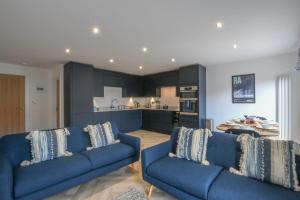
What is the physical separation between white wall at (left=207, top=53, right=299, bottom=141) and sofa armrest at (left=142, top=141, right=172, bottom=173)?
3.13 metres

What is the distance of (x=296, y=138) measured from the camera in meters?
1.91

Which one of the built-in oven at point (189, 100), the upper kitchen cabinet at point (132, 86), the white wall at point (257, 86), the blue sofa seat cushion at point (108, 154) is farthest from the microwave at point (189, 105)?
the blue sofa seat cushion at point (108, 154)

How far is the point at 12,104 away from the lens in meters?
4.87

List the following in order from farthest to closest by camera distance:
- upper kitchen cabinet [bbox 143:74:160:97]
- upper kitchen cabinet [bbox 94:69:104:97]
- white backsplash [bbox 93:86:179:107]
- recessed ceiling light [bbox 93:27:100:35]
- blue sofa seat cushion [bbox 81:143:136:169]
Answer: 1. upper kitchen cabinet [bbox 143:74:160:97]
2. white backsplash [bbox 93:86:179:107]
3. upper kitchen cabinet [bbox 94:69:104:97]
4. recessed ceiling light [bbox 93:27:100:35]
5. blue sofa seat cushion [bbox 81:143:136:169]

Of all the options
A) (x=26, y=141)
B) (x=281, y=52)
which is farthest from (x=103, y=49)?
(x=281, y=52)

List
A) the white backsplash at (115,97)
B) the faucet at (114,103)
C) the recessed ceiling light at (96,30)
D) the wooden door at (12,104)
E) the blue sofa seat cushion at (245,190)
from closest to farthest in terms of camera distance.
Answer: the blue sofa seat cushion at (245,190) < the recessed ceiling light at (96,30) < the wooden door at (12,104) < the white backsplash at (115,97) < the faucet at (114,103)

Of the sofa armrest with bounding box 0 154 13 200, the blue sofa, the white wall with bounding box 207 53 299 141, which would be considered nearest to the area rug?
the blue sofa

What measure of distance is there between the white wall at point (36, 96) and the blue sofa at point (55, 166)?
3591mm

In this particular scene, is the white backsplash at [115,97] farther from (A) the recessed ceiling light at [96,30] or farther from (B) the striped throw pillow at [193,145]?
(B) the striped throw pillow at [193,145]

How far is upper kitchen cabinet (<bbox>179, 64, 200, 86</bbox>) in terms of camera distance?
15.7 ft

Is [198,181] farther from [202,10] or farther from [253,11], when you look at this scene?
[253,11]

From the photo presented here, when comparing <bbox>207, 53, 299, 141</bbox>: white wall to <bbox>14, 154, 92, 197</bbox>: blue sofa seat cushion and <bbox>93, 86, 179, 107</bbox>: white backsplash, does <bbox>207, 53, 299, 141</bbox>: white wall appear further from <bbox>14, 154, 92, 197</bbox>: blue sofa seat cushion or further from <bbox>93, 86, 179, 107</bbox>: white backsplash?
<bbox>14, 154, 92, 197</bbox>: blue sofa seat cushion

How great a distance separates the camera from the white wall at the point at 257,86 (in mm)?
3971

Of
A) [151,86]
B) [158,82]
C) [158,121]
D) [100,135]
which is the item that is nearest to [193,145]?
[100,135]
